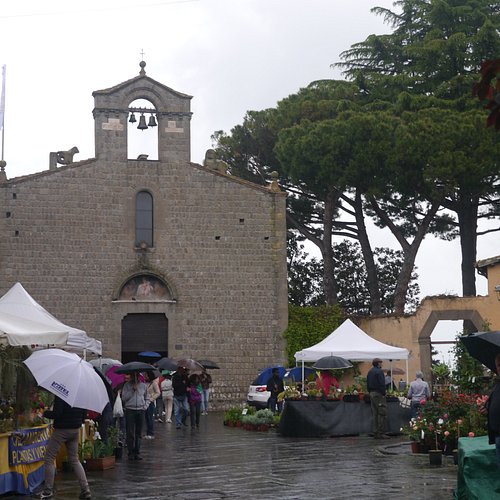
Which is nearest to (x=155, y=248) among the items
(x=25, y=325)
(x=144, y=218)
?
(x=144, y=218)

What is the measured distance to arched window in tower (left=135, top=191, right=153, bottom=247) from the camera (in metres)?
33.9

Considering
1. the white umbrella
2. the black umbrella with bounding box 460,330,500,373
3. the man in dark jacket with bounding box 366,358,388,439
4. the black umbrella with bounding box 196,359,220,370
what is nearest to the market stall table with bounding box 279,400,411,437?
the man in dark jacket with bounding box 366,358,388,439

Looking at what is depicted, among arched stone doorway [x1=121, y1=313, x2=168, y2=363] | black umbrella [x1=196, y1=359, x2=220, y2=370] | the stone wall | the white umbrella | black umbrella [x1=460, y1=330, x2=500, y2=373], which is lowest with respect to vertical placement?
the white umbrella

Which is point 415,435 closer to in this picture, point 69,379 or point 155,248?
point 69,379

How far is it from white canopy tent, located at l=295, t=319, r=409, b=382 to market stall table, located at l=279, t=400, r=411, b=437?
1884mm

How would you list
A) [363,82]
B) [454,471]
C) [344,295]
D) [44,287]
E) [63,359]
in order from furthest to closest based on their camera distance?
[344,295]
[363,82]
[44,287]
[454,471]
[63,359]

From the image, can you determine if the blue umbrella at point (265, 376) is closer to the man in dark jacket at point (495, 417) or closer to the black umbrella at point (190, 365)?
the black umbrella at point (190, 365)

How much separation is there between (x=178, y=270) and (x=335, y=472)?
20060mm

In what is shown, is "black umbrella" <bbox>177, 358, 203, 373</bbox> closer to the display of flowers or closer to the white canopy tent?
the white canopy tent

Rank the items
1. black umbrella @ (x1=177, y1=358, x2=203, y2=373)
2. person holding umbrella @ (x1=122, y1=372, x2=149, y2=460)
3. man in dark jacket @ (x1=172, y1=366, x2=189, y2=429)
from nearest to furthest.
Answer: person holding umbrella @ (x1=122, y1=372, x2=149, y2=460) < man in dark jacket @ (x1=172, y1=366, x2=189, y2=429) < black umbrella @ (x1=177, y1=358, x2=203, y2=373)

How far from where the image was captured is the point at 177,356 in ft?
110

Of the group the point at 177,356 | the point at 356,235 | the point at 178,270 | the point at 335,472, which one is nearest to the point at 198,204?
the point at 178,270

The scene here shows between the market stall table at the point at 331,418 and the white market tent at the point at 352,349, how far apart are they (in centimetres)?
188

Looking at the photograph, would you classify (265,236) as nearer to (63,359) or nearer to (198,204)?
(198,204)
